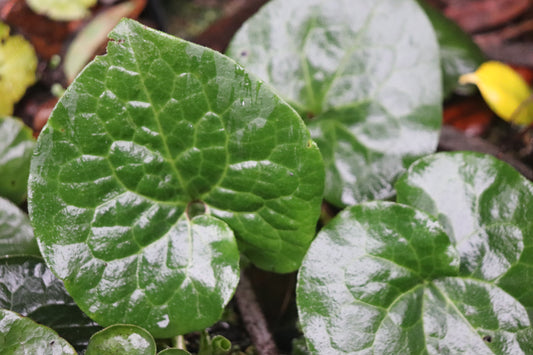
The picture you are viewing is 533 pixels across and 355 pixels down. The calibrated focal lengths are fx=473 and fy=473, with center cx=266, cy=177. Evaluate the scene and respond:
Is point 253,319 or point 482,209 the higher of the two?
point 482,209

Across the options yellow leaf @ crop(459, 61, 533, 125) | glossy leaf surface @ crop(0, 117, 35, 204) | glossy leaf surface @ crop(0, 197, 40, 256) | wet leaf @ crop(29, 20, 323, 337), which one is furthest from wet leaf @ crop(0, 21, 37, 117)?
yellow leaf @ crop(459, 61, 533, 125)

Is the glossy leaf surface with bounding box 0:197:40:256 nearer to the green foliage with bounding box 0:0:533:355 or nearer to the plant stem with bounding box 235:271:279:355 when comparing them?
the green foliage with bounding box 0:0:533:355

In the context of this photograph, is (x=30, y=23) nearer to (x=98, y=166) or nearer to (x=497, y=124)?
(x=98, y=166)

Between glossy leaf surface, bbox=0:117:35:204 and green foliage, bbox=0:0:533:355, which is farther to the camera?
glossy leaf surface, bbox=0:117:35:204

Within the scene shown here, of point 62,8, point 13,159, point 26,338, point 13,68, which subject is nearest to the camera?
point 26,338

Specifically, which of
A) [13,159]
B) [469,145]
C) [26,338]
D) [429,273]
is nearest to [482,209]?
[429,273]

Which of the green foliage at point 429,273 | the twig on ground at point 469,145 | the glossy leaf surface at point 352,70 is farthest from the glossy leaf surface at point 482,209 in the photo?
the twig on ground at point 469,145

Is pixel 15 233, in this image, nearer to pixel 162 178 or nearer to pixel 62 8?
pixel 162 178
